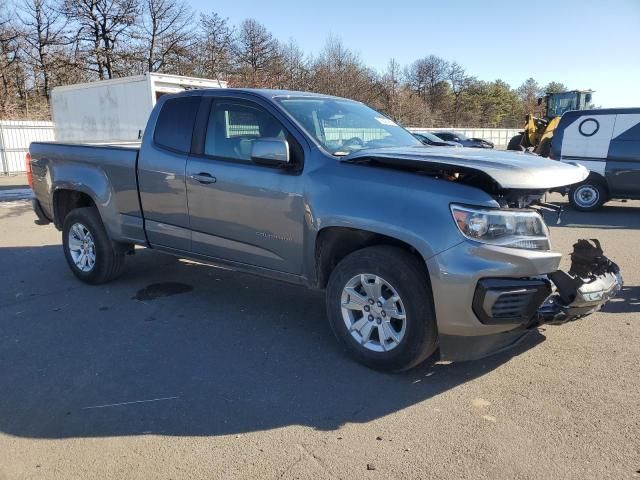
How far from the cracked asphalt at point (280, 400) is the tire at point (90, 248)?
1.99ft

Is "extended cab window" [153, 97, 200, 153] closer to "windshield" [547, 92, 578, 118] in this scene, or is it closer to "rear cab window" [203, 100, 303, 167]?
"rear cab window" [203, 100, 303, 167]

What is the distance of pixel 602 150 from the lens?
437 inches

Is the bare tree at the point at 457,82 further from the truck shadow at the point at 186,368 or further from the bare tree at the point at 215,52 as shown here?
the truck shadow at the point at 186,368

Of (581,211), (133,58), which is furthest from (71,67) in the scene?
(581,211)

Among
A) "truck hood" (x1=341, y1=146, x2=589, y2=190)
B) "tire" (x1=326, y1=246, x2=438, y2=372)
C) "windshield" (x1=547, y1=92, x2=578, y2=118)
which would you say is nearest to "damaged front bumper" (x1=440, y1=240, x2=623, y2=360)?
"tire" (x1=326, y1=246, x2=438, y2=372)

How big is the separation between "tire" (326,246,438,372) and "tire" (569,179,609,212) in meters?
9.19

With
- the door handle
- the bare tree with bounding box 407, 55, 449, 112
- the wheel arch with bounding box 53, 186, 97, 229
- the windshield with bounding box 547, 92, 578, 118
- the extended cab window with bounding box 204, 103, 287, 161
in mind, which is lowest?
the wheel arch with bounding box 53, 186, 97, 229

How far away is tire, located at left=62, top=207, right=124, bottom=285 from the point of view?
5.76 metres

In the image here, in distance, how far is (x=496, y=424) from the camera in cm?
312

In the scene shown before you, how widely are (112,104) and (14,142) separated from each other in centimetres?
866

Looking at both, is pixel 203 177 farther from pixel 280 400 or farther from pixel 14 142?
pixel 14 142

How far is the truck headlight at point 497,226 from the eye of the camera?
10.7 ft

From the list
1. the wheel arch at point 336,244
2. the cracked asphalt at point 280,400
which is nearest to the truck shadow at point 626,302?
the cracked asphalt at point 280,400

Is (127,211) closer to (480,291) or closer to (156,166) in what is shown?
(156,166)
